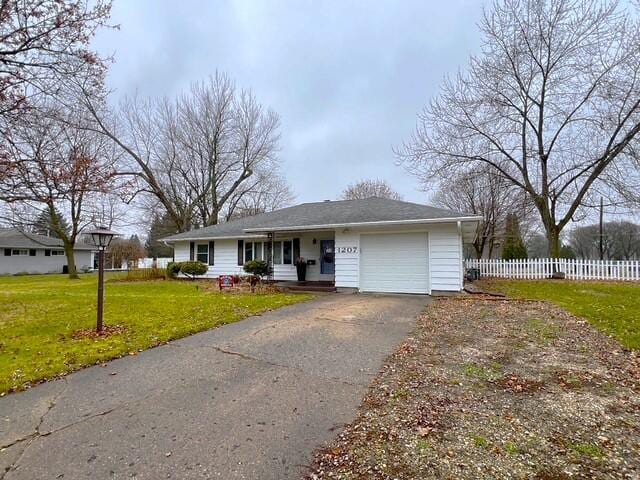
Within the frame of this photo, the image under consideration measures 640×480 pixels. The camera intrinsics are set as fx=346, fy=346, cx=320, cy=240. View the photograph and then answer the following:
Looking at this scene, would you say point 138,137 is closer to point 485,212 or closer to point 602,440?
point 485,212

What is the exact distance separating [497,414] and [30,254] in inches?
1532

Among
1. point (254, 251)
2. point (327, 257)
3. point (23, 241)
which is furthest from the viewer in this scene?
point (23, 241)

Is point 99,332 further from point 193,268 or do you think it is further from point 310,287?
point 193,268

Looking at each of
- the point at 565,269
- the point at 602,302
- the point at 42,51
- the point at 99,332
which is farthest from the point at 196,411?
the point at 565,269

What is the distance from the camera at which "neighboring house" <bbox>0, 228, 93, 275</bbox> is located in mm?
29234

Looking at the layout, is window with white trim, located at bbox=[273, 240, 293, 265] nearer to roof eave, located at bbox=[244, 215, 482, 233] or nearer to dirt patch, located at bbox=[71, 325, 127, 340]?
roof eave, located at bbox=[244, 215, 482, 233]

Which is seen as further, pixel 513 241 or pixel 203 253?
pixel 513 241

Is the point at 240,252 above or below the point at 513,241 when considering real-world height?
below

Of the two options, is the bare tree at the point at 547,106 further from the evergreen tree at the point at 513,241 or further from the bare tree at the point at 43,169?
the bare tree at the point at 43,169

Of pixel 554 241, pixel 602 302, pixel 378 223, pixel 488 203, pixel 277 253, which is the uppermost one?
pixel 488 203

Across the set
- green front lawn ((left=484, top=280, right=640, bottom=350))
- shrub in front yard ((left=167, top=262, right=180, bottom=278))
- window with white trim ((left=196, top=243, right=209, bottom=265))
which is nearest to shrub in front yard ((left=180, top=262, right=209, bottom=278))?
shrub in front yard ((left=167, top=262, right=180, bottom=278))

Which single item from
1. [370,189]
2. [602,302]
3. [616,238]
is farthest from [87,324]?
[616,238]

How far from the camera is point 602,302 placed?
952 cm

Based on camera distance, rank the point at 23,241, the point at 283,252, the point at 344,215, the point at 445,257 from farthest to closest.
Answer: the point at 23,241
the point at 283,252
the point at 344,215
the point at 445,257
